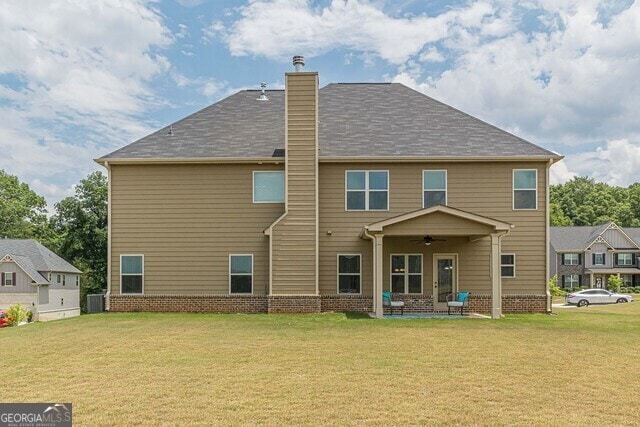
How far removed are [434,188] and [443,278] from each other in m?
2.99

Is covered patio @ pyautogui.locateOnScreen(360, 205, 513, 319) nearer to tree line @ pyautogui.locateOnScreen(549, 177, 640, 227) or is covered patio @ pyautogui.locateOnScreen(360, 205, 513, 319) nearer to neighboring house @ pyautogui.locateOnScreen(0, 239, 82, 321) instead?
neighboring house @ pyautogui.locateOnScreen(0, 239, 82, 321)

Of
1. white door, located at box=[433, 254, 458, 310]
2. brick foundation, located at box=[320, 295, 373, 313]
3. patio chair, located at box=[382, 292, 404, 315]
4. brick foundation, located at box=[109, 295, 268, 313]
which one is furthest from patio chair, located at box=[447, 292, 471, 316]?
brick foundation, located at box=[109, 295, 268, 313]

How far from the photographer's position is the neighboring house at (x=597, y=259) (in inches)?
1836

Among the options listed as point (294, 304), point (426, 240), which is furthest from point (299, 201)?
point (426, 240)

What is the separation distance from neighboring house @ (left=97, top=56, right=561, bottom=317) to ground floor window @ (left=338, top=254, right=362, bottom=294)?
46 millimetres

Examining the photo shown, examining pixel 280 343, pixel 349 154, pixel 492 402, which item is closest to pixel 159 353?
pixel 280 343

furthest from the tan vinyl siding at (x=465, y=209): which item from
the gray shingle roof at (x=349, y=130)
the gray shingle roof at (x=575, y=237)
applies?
the gray shingle roof at (x=575, y=237)

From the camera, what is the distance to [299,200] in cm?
1705

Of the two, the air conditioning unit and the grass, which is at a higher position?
the grass

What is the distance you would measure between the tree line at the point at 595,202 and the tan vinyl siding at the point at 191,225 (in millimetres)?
56276

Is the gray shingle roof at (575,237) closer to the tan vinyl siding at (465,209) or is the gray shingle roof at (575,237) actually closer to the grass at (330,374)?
the tan vinyl siding at (465,209)

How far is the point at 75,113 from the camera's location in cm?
2594

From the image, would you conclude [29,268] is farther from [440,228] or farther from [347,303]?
[440,228]

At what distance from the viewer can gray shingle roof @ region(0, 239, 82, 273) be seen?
3575cm
